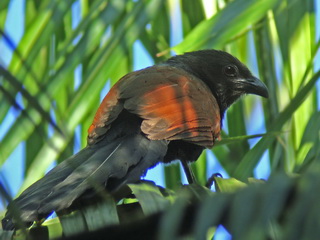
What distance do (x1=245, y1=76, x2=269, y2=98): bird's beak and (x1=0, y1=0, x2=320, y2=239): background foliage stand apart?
0.27 feet

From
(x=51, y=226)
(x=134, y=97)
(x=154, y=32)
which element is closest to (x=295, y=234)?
(x=51, y=226)

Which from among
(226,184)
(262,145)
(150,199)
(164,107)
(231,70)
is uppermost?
(150,199)

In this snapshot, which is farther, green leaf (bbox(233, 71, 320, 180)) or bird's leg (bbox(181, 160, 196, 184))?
bird's leg (bbox(181, 160, 196, 184))

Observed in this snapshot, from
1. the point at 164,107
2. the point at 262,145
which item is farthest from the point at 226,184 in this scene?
the point at 164,107

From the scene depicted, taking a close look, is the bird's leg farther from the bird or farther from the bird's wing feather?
the bird's wing feather

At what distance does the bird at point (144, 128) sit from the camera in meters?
1.94

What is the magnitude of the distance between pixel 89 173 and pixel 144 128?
0.69 metres

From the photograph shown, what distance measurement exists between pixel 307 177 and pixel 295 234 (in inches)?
6.8

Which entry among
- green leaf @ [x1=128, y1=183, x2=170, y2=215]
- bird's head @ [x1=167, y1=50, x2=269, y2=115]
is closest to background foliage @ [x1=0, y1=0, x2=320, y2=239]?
bird's head @ [x1=167, y1=50, x2=269, y2=115]

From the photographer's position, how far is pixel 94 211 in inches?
61.2

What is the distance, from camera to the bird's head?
4.02 metres

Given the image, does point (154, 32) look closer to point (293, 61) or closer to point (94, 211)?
point (293, 61)

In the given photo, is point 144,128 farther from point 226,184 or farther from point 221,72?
point 221,72

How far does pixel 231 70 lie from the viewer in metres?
4.12
